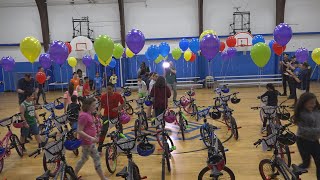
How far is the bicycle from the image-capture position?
368 centimetres

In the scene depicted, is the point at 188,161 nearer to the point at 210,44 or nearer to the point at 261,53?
the point at 210,44

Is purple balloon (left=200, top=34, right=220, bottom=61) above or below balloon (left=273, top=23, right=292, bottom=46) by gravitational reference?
below

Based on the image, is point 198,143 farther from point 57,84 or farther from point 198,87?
point 57,84

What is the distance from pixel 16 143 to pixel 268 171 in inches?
191

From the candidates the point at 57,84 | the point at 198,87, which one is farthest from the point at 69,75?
the point at 198,87

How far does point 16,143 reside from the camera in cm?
621

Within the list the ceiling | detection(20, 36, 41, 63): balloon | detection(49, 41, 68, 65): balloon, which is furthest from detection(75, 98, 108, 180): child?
the ceiling

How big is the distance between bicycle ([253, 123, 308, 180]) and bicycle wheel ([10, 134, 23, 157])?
4.63m

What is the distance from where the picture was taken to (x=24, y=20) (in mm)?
16531

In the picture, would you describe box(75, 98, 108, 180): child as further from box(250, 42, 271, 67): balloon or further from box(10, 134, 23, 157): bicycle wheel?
box(250, 42, 271, 67): balloon

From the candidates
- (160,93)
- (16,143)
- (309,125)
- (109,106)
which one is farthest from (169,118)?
(16,143)

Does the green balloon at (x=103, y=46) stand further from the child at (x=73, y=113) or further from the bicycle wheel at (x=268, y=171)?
the bicycle wheel at (x=268, y=171)

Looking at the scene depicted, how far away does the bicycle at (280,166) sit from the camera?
368 cm

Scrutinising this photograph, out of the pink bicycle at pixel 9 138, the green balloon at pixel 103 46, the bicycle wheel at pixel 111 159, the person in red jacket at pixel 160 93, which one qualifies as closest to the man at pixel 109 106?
the bicycle wheel at pixel 111 159
